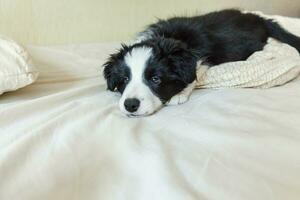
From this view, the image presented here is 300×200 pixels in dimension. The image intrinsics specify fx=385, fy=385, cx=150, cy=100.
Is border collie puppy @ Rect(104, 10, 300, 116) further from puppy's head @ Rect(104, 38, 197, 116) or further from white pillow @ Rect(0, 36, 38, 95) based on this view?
white pillow @ Rect(0, 36, 38, 95)

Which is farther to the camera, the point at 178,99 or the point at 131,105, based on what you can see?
the point at 178,99

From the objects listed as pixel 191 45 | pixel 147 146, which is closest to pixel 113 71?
pixel 191 45

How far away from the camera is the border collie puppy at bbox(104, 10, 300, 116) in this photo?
1139 millimetres

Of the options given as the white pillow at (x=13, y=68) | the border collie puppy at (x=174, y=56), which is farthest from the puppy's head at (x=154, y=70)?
the white pillow at (x=13, y=68)

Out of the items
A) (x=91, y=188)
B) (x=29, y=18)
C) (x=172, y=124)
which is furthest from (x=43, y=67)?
(x=91, y=188)

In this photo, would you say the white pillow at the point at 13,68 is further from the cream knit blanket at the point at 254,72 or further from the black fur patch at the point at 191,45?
the cream knit blanket at the point at 254,72

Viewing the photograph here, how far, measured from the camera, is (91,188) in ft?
2.20

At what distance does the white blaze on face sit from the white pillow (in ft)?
0.85

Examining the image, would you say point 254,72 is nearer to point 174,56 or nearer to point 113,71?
point 174,56

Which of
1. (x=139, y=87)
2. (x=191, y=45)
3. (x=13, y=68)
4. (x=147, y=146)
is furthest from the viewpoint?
(x=191, y=45)

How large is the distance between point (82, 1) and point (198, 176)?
978 mm

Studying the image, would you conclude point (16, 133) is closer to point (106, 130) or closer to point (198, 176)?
point (106, 130)

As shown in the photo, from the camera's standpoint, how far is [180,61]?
46.7 inches

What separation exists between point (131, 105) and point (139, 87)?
4.4 inches
